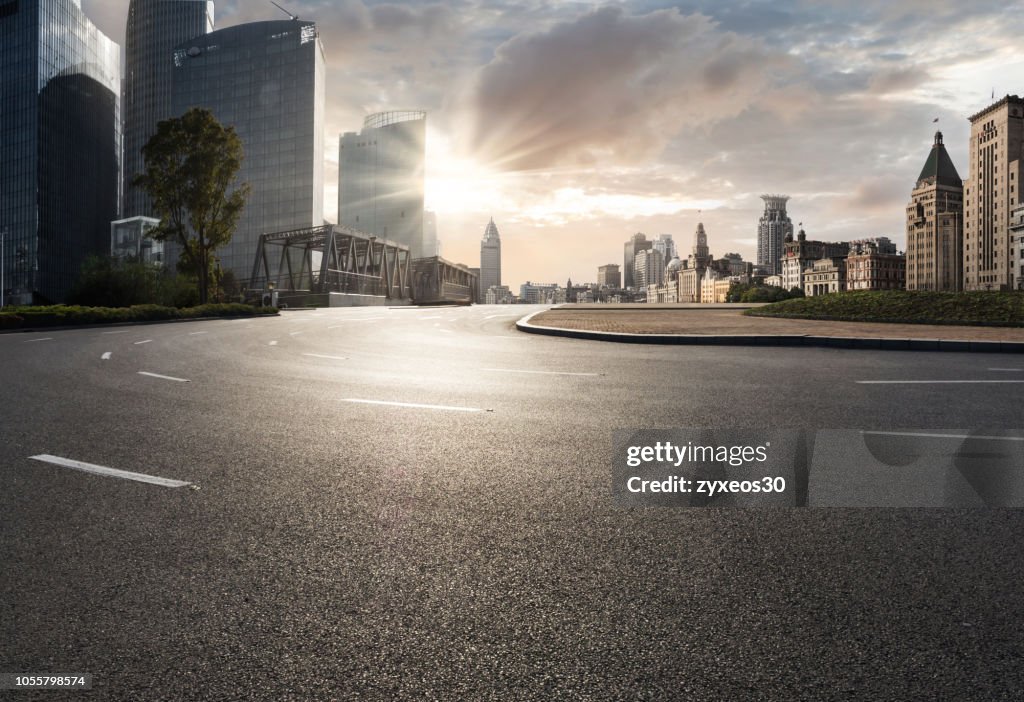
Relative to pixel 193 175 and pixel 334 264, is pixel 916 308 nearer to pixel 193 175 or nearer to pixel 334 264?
pixel 193 175

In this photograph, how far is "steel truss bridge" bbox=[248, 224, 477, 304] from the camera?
269 feet

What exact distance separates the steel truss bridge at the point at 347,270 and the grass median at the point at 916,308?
58223mm

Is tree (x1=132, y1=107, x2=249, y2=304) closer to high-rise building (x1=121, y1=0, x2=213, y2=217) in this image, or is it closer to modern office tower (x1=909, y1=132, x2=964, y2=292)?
high-rise building (x1=121, y1=0, x2=213, y2=217)

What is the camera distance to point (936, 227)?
573 ft

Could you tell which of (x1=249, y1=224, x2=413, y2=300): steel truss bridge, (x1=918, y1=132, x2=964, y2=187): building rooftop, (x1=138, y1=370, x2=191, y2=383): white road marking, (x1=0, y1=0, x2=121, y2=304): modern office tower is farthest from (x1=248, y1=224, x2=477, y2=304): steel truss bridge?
(x1=918, y1=132, x2=964, y2=187): building rooftop

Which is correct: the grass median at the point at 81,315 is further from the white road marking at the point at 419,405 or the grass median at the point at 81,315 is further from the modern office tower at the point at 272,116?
the modern office tower at the point at 272,116

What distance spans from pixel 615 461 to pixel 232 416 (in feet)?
14.4

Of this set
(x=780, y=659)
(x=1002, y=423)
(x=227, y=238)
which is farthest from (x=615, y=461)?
(x=227, y=238)

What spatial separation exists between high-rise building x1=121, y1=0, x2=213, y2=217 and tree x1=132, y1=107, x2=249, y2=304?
430 feet

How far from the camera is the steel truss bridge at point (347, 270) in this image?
82125 mm

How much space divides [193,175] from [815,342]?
41762 mm

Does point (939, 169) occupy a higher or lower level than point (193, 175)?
higher

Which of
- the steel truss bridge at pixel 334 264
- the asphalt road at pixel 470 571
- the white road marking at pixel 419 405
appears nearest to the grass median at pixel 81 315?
the asphalt road at pixel 470 571

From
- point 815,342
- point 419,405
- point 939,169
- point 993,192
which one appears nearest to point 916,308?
point 815,342
